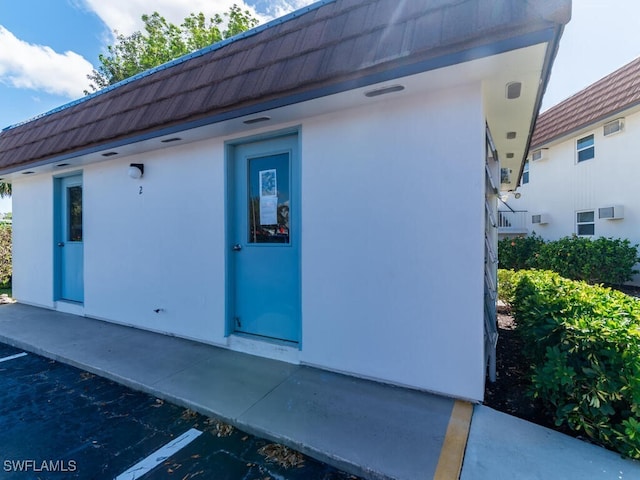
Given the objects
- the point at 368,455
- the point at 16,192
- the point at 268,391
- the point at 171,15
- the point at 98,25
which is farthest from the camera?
the point at 171,15

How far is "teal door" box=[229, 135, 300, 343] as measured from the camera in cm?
374

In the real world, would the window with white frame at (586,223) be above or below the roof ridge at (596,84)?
below

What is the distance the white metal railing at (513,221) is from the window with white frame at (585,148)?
10.4 ft

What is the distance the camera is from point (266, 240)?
3.96 metres

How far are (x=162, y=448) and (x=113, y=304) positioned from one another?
12.4 feet

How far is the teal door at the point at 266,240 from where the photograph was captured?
12.3 feet

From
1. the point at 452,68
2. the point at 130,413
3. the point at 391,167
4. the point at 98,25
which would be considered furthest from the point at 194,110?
the point at 98,25

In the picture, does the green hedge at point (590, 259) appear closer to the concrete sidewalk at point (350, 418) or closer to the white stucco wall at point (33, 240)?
the concrete sidewalk at point (350, 418)

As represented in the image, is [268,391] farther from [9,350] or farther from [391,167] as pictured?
[9,350]

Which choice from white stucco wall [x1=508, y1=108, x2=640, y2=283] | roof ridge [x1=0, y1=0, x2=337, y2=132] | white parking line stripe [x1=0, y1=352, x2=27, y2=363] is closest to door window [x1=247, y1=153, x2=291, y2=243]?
roof ridge [x1=0, y1=0, x2=337, y2=132]

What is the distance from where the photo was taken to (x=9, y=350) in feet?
14.3

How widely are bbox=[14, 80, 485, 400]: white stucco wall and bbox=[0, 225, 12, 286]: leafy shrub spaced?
8140 millimetres

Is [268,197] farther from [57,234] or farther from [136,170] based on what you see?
[57,234]

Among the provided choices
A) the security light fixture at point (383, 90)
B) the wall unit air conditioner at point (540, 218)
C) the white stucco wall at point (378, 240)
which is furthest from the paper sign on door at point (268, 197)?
the wall unit air conditioner at point (540, 218)
